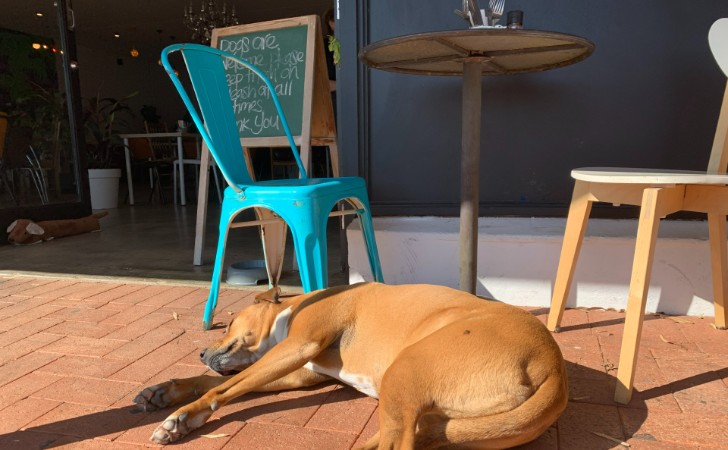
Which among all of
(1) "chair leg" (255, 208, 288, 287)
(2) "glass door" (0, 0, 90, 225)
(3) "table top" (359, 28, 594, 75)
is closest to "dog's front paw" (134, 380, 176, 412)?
(1) "chair leg" (255, 208, 288, 287)

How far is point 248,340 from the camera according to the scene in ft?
6.53

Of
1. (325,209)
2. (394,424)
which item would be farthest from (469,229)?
(394,424)

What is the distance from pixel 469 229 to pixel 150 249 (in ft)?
10.6

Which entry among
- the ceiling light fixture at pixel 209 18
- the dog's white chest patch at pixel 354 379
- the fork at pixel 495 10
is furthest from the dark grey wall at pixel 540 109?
the ceiling light fixture at pixel 209 18

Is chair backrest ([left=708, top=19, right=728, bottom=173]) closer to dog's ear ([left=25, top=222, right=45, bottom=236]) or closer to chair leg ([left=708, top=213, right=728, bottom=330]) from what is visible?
chair leg ([left=708, top=213, right=728, bottom=330])

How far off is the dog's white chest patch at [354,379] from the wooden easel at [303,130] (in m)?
1.38

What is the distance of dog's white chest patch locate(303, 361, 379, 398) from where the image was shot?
177 centimetres

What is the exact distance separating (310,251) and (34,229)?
4.06 m

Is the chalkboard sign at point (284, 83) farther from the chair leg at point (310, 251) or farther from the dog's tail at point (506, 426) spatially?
the dog's tail at point (506, 426)

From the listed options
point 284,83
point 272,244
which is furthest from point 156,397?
point 284,83

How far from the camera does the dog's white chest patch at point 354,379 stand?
69.7 inches

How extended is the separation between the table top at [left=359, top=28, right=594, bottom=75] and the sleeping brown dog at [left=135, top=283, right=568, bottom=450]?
0.93m

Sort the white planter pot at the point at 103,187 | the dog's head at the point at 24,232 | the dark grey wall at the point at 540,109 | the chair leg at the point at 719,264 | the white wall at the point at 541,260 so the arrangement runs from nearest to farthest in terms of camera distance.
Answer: the chair leg at the point at 719,264
the white wall at the point at 541,260
the dark grey wall at the point at 540,109
the dog's head at the point at 24,232
the white planter pot at the point at 103,187

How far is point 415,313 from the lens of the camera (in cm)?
173
